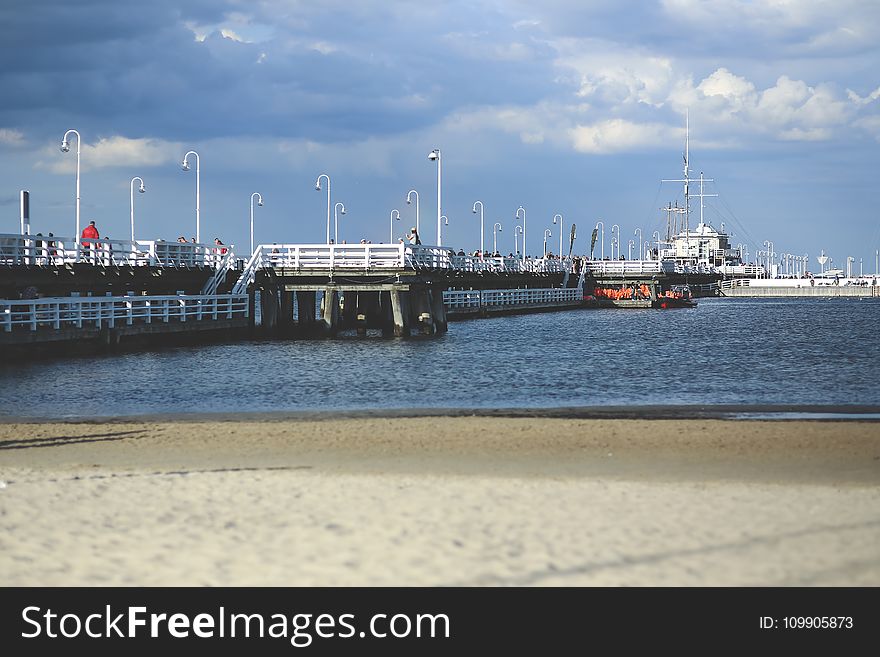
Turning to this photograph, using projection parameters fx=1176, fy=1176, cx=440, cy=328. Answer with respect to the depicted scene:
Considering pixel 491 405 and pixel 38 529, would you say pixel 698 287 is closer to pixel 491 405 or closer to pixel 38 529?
pixel 491 405

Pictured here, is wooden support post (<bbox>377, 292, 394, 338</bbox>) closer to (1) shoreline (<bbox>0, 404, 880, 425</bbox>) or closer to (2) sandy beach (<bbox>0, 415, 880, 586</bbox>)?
(1) shoreline (<bbox>0, 404, 880, 425</bbox>)

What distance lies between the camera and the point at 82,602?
27.2 feet

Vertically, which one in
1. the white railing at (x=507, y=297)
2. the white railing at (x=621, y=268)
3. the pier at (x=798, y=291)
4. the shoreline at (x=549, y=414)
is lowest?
the pier at (x=798, y=291)

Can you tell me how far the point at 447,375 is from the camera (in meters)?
31.7

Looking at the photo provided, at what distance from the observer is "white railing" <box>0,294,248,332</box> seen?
114 feet

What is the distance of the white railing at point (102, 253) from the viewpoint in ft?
125

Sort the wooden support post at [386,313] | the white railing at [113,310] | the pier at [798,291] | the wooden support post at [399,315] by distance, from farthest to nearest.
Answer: the pier at [798,291], the wooden support post at [386,313], the wooden support post at [399,315], the white railing at [113,310]

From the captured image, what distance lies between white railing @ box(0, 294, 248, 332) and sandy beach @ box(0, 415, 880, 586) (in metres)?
17.0

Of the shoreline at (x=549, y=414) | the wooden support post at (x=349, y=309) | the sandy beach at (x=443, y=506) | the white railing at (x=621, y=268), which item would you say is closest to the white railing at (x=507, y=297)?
the white railing at (x=621, y=268)

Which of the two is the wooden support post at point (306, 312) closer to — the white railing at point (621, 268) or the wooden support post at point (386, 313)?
the wooden support post at point (386, 313)

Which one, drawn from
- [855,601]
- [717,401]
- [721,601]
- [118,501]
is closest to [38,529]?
[118,501]

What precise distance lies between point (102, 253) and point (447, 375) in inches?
704

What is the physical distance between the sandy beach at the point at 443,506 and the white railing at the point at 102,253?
21.0m

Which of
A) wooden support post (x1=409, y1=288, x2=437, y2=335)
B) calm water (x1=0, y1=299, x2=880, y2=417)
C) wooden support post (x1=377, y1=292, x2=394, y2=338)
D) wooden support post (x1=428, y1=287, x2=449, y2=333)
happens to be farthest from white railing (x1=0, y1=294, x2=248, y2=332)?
wooden support post (x1=428, y1=287, x2=449, y2=333)
